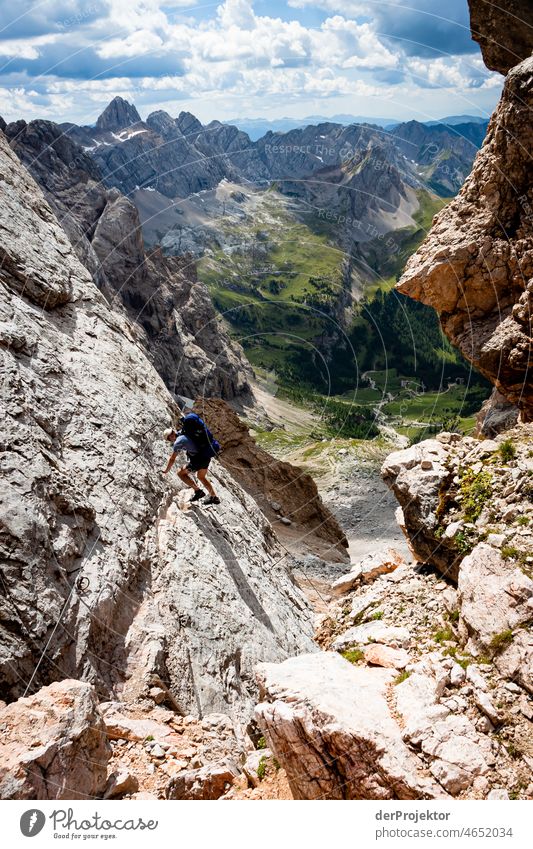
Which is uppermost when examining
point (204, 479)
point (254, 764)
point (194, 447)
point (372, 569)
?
point (194, 447)

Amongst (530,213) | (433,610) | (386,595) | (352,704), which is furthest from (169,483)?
(530,213)

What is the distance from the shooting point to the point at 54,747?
11719 mm

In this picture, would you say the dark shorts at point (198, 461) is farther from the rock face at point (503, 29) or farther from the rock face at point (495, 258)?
the rock face at point (503, 29)

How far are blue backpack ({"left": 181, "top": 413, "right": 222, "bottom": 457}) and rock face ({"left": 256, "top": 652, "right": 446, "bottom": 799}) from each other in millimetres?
11262

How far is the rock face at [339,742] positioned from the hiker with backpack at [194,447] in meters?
11.0

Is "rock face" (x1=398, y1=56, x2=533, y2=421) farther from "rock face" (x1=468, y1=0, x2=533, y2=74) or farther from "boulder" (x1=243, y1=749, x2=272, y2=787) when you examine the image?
"boulder" (x1=243, y1=749, x2=272, y2=787)

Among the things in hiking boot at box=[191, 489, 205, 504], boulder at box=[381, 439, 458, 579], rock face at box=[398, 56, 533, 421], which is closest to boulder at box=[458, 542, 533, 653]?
boulder at box=[381, 439, 458, 579]

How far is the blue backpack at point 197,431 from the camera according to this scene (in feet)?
76.6

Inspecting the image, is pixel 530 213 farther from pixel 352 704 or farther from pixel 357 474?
pixel 357 474

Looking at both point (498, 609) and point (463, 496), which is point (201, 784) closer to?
point (498, 609)

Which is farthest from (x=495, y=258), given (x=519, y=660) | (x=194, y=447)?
(x=519, y=660)

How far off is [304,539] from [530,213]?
48.6 meters

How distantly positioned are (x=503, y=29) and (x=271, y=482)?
4996 cm

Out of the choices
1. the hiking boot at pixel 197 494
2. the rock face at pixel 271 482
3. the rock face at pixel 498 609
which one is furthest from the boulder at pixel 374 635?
the rock face at pixel 271 482
